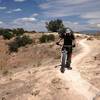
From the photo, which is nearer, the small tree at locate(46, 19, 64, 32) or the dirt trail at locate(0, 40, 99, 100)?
the dirt trail at locate(0, 40, 99, 100)

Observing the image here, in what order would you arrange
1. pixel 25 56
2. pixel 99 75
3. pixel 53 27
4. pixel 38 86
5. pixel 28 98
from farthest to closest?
pixel 53 27 → pixel 25 56 → pixel 99 75 → pixel 38 86 → pixel 28 98

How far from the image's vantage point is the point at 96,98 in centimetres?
1238

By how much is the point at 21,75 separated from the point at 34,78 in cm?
177

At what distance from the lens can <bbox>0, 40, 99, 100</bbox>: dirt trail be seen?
13.0 m

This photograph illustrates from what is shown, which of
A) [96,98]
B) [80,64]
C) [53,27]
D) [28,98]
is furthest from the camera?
[53,27]

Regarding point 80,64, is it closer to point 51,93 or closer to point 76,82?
point 76,82

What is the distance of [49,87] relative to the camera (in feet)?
45.8

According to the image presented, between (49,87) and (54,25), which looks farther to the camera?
(54,25)

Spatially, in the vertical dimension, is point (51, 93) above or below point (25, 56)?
above

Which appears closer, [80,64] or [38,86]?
[38,86]

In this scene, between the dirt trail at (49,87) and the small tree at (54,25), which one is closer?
the dirt trail at (49,87)

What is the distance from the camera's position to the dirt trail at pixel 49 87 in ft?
42.8

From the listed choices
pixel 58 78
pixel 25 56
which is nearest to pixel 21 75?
pixel 58 78

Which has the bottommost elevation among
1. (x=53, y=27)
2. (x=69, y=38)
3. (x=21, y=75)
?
(x=53, y=27)
